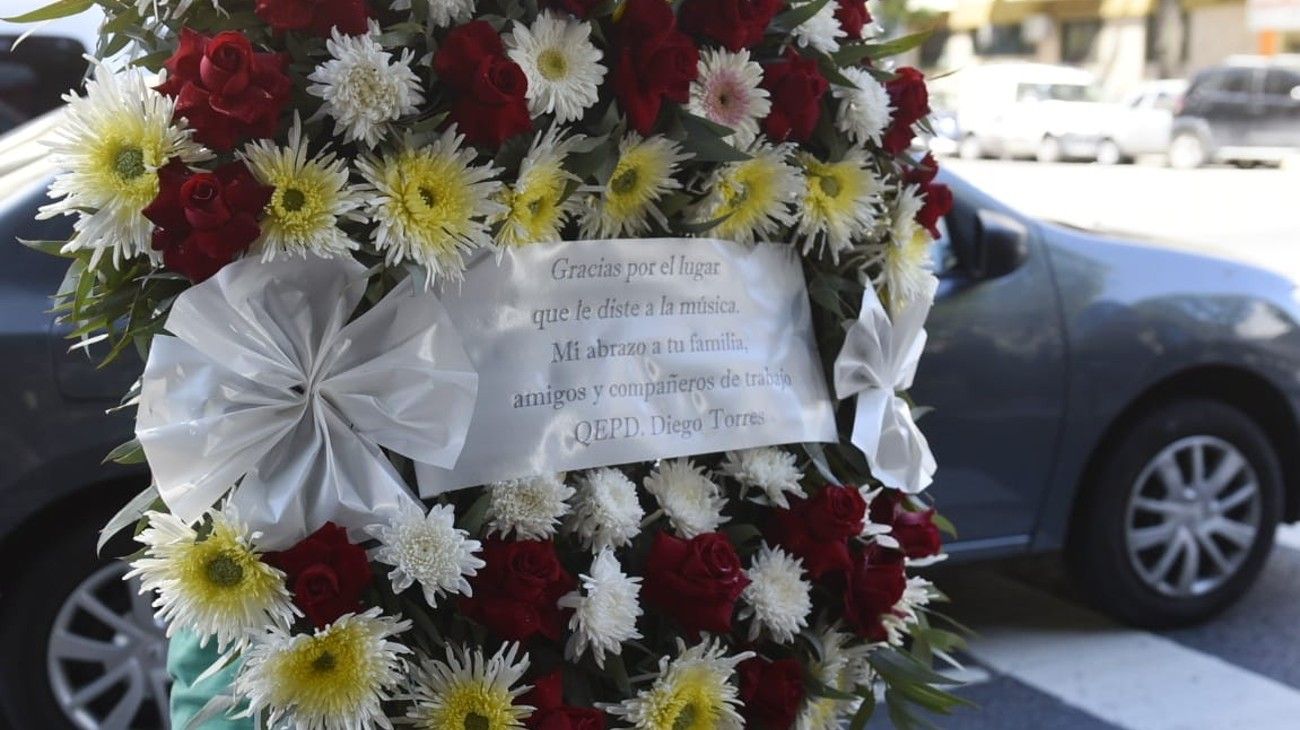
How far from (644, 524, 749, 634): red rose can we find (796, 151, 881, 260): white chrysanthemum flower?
0.44m

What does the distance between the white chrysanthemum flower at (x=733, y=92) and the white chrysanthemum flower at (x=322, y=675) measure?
74cm

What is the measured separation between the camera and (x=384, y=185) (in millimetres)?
1542

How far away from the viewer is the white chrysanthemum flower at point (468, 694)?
1.58 meters

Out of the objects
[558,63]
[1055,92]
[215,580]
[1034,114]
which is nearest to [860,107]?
[558,63]

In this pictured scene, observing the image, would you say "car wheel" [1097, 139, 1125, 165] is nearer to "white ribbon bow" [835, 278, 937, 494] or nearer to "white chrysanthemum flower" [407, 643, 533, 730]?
"white ribbon bow" [835, 278, 937, 494]

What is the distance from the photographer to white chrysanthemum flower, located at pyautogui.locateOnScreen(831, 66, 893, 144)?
1.91m

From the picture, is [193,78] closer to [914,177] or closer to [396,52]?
[396,52]

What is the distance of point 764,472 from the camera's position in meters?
1.84

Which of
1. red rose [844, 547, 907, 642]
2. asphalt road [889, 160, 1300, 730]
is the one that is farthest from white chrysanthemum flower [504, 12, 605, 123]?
asphalt road [889, 160, 1300, 730]

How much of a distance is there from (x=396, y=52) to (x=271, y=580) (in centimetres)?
59

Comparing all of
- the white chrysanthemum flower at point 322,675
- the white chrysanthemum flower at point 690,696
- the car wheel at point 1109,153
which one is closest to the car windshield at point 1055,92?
the car wheel at point 1109,153

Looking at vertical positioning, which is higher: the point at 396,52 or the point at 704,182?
the point at 396,52

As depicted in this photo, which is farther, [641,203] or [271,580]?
[641,203]

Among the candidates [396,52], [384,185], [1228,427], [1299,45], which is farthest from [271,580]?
[1299,45]
